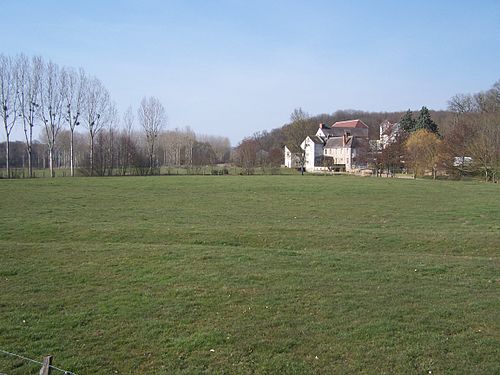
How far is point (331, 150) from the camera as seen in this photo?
119875 mm

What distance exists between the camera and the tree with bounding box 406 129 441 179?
238ft

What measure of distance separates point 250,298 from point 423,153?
2835 inches

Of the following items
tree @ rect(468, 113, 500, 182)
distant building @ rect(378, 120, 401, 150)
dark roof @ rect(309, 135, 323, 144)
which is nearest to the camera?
tree @ rect(468, 113, 500, 182)

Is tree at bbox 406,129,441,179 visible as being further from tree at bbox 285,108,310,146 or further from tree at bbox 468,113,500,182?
tree at bbox 285,108,310,146

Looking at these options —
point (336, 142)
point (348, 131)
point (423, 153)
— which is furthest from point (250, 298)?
A: point (348, 131)

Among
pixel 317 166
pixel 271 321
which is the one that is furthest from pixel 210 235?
pixel 317 166

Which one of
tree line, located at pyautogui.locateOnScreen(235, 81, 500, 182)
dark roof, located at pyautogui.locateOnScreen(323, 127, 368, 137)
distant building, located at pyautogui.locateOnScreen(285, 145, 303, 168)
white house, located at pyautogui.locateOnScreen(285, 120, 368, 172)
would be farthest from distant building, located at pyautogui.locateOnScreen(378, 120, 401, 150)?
dark roof, located at pyautogui.locateOnScreen(323, 127, 368, 137)

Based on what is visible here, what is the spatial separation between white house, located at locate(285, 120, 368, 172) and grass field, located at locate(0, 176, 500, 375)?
92352mm

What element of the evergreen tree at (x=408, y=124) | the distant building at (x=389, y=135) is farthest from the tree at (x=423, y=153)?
the evergreen tree at (x=408, y=124)

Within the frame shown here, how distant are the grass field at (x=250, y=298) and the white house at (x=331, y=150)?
303 feet

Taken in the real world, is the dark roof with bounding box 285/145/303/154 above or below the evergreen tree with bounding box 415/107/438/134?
below

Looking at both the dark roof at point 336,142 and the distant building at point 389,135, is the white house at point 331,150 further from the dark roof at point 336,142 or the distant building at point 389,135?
the distant building at point 389,135

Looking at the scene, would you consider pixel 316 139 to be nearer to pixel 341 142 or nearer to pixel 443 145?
pixel 341 142

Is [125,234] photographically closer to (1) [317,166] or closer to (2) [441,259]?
(2) [441,259]
